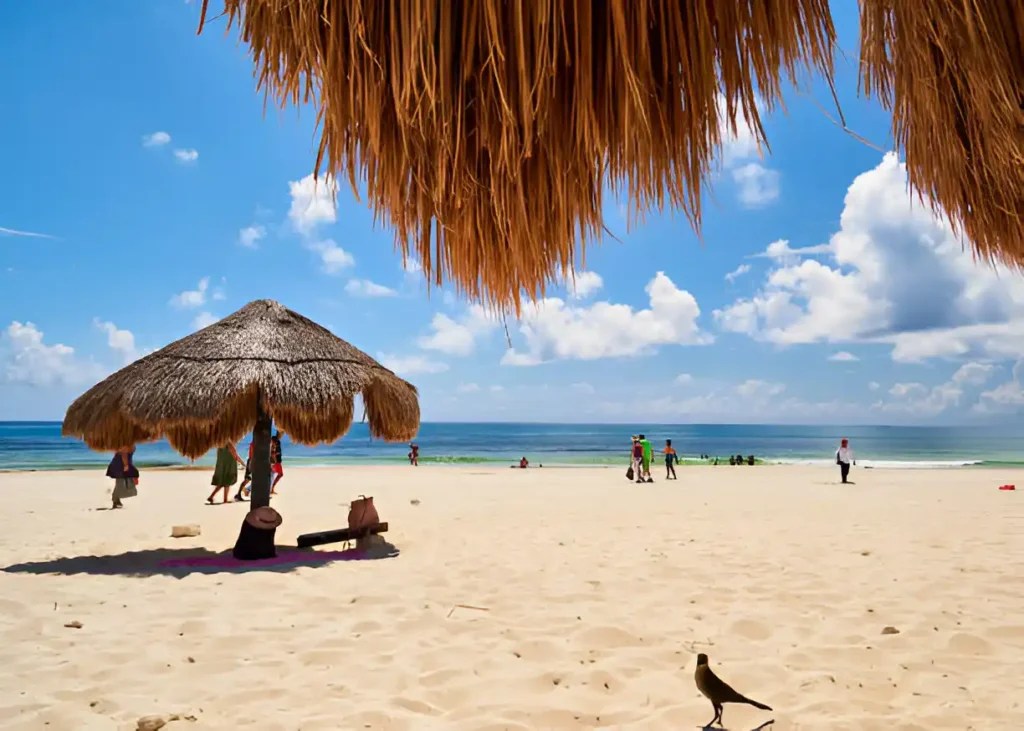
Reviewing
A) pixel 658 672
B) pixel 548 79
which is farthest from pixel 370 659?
pixel 548 79

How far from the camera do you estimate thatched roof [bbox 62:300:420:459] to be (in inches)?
221

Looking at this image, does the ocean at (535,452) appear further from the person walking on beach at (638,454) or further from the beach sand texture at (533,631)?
the person walking on beach at (638,454)

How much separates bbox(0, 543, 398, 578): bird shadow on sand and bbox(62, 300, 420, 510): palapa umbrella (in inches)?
25.4

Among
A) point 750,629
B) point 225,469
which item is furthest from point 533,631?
point 225,469

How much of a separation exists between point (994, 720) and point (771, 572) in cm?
259

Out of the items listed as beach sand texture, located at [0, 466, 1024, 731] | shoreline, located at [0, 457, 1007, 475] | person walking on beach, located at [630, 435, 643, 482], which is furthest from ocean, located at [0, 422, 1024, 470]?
person walking on beach, located at [630, 435, 643, 482]

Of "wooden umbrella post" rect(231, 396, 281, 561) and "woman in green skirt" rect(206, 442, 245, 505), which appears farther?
"woman in green skirt" rect(206, 442, 245, 505)

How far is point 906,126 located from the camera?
1969 millimetres

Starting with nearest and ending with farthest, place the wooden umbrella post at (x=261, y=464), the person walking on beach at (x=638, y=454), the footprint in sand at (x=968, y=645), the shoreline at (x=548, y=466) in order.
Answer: the footprint in sand at (x=968, y=645)
the wooden umbrella post at (x=261, y=464)
the person walking on beach at (x=638, y=454)
the shoreline at (x=548, y=466)

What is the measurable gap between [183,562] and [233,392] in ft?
5.78

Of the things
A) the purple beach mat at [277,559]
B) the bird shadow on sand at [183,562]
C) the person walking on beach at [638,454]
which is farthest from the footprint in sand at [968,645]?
the person walking on beach at [638,454]

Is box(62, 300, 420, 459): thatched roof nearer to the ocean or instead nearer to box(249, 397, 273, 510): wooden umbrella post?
box(249, 397, 273, 510): wooden umbrella post

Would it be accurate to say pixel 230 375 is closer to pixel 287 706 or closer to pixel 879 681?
pixel 287 706

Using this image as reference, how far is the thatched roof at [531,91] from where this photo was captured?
0.99 meters
